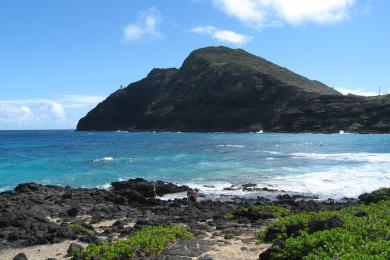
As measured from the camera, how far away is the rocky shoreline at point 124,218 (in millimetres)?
15320

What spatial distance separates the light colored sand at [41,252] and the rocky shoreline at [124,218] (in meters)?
0.15

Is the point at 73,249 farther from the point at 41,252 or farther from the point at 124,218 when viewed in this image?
the point at 124,218

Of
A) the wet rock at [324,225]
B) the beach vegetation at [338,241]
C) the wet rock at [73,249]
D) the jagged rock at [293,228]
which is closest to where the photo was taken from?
the beach vegetation at [338,241]

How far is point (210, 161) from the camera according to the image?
56.7 m

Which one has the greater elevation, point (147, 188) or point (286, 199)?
point (147, 188)

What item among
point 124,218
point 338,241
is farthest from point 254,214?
point 338,241

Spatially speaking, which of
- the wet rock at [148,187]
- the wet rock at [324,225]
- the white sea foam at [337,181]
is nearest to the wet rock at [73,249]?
the wet rock at [324,225]

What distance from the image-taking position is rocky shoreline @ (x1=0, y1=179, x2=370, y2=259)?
50.3ft

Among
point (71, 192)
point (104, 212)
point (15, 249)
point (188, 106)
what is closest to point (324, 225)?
point (15, 249)

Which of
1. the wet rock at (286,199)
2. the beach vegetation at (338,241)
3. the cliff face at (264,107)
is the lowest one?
the wet rock at (286,199)

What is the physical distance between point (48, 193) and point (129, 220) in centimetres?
1203

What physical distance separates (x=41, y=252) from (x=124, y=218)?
7456 millimetres

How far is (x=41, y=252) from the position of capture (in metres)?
15.2

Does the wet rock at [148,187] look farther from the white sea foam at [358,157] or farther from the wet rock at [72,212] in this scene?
the white sea foam at [358,157]
